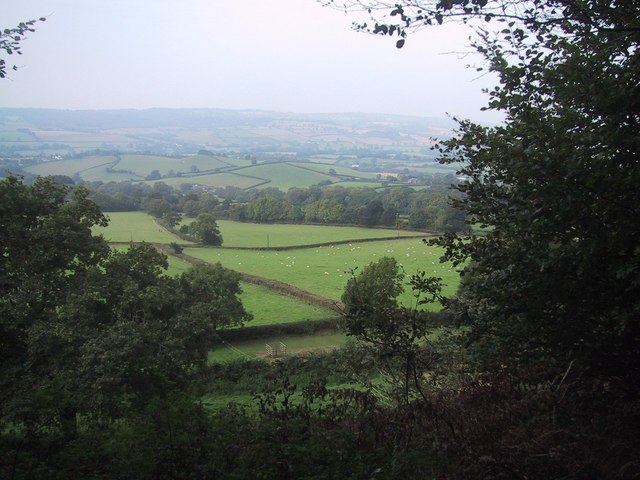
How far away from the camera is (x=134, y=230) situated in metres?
45.5

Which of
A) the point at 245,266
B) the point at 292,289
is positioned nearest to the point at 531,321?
the point at 292,289

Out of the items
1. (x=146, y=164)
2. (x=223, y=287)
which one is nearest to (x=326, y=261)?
(x=223, y=287)

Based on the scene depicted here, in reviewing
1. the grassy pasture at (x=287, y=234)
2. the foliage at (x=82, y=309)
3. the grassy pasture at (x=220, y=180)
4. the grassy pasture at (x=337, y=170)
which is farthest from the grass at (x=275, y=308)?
the grassy pasture at (x=337, y=170)

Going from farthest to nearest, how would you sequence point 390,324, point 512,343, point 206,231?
point 206,231
point 390,324
point 512,343

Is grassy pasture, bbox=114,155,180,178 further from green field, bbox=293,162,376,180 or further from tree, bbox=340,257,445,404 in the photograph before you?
tree, bbox=340,257,445,404

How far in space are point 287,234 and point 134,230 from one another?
15388 mm

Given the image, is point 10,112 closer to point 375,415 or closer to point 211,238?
point 211,238

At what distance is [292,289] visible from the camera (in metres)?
32.7

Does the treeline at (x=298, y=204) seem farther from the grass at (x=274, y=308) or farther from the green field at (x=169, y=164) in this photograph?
the grass at (x=274, y=308)

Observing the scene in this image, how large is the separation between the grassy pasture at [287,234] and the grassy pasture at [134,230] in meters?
4.73

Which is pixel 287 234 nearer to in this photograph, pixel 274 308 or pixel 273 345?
pixel 274 308

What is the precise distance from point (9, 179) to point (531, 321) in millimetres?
14630

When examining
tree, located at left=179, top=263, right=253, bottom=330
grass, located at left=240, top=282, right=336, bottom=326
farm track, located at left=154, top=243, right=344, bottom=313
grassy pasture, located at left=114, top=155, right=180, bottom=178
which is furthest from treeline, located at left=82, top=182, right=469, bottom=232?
tree, located at left=179, top=263, right=253, bottom=330

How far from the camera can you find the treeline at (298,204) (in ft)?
169
